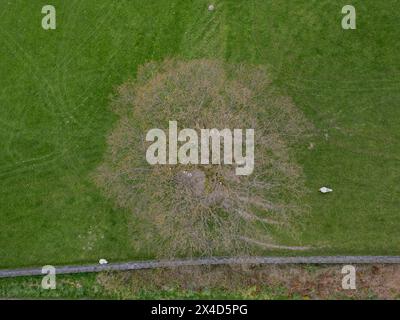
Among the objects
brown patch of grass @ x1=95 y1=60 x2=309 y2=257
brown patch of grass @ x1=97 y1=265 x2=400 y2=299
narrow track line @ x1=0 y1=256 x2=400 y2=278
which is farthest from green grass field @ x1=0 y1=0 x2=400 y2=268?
brown patch of grass @ x1=97 y1=265 x2=400 y2=299

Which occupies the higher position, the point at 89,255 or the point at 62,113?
the point at 62,113

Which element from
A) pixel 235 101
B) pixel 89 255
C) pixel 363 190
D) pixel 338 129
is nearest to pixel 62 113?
pixel 89 255

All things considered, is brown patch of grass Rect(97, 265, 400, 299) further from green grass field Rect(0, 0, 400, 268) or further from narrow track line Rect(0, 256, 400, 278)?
green grass field Rect(0, 0, 400, 268)

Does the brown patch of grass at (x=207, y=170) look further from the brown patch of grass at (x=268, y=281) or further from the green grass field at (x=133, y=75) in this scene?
the brown patch of grass at (x=268, y=281)

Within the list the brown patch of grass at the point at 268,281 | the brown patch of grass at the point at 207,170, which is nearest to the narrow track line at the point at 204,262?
the brown patch of grass at the point at 268,281

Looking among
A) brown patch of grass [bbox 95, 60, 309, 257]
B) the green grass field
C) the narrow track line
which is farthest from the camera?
the green grass field

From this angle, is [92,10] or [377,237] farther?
[92,10]

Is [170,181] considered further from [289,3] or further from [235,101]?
[289,3]
